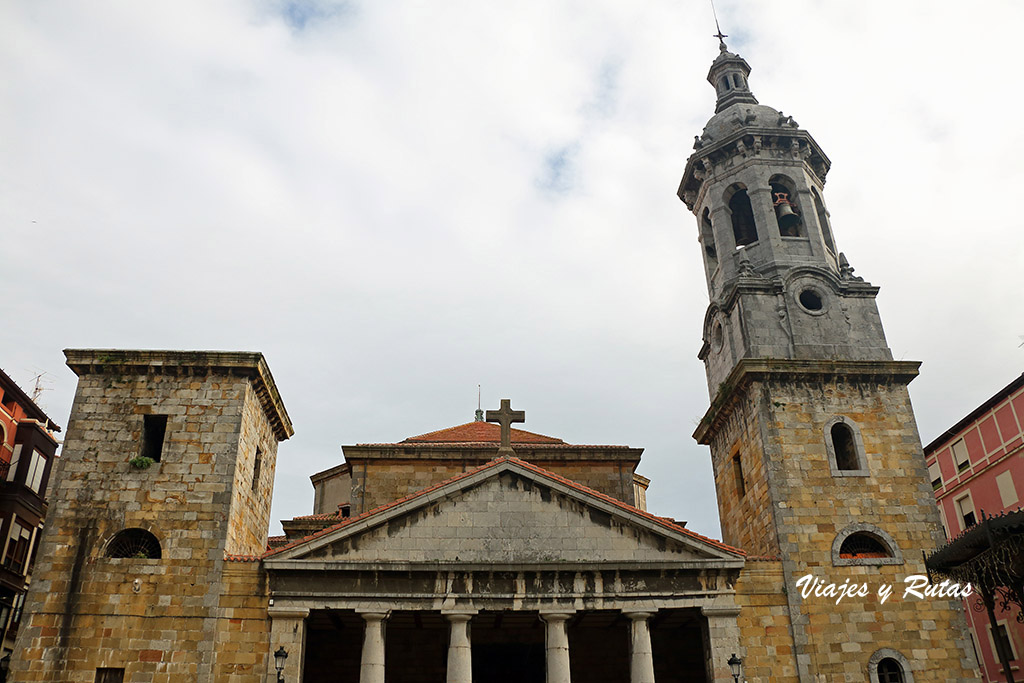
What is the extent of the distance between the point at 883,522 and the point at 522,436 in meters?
11.5

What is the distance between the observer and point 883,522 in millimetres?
18750

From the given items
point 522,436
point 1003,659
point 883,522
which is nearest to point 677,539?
point 883,522

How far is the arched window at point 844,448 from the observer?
19.3 meters

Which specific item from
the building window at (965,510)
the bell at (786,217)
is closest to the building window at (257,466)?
the bell at (786,217)

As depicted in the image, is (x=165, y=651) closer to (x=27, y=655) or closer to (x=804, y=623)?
(x=27, y=655)

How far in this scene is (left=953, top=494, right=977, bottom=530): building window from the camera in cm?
3128

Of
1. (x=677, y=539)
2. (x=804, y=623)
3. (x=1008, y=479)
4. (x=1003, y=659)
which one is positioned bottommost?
(x=1003, y=659)

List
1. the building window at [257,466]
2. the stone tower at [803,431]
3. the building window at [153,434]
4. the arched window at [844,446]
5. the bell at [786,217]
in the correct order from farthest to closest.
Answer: the bell at [786,217], the building window at [257,466], the arched window at [844,446], the building window at [153,434], the stone tower at [803,431]

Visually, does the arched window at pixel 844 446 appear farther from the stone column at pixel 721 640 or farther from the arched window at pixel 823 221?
the arched window at pixel 823 221

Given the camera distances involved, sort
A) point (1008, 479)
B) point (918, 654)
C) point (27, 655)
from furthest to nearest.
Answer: point (1008, 479)
point (918, 654)
point (27, 655)

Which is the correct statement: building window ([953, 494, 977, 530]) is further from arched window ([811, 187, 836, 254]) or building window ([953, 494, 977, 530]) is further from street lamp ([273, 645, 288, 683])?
street lamp ([273, 645, 288, 683])

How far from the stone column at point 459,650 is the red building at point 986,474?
18718mm

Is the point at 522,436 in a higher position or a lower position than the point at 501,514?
higher

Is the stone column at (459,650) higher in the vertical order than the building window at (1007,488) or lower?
lower
